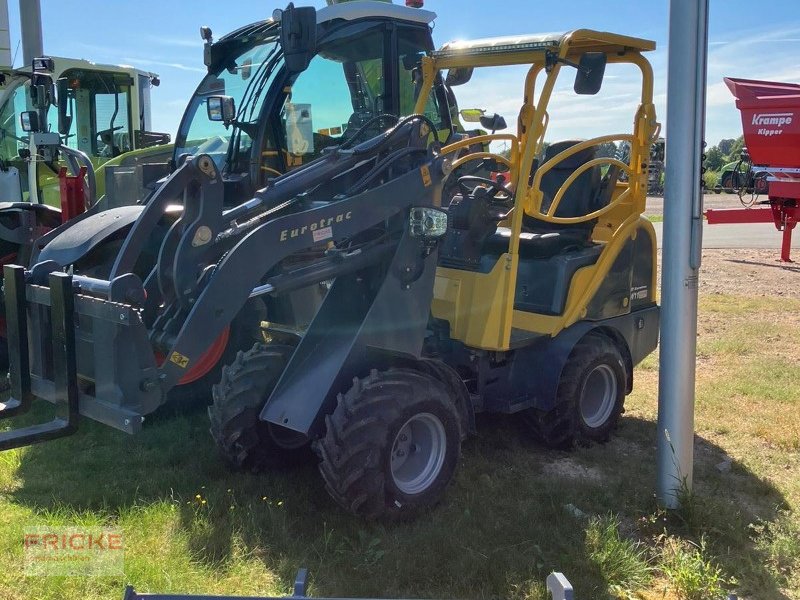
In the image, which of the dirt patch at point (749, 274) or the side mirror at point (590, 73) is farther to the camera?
the dirt patch at point (749, 274)

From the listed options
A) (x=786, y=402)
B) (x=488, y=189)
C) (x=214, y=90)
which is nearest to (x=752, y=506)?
(x=786, y=402)

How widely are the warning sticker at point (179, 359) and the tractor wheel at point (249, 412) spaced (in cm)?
74

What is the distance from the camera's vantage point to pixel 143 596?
2059mm

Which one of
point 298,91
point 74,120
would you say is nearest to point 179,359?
point 298,91

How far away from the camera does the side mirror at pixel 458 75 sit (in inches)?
199

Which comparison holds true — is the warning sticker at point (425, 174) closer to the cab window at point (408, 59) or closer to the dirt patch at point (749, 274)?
the cab window at point (408, 59)

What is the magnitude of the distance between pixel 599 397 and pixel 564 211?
1267 millimetres

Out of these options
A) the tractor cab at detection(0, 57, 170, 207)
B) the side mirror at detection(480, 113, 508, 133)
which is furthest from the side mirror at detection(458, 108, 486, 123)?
the tractor cab at detection(0, 57, 170, 207)

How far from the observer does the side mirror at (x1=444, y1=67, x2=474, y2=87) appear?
507 cm

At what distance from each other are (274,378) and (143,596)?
2.02 m

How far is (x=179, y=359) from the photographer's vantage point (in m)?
3.22

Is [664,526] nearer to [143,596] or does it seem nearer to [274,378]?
[274,378]

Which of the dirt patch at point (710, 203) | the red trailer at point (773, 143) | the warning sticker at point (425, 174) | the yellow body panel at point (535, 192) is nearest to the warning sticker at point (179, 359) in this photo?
the warning sticker at point (425, 174)

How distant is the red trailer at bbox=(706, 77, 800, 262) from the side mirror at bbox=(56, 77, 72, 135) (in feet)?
28.4
